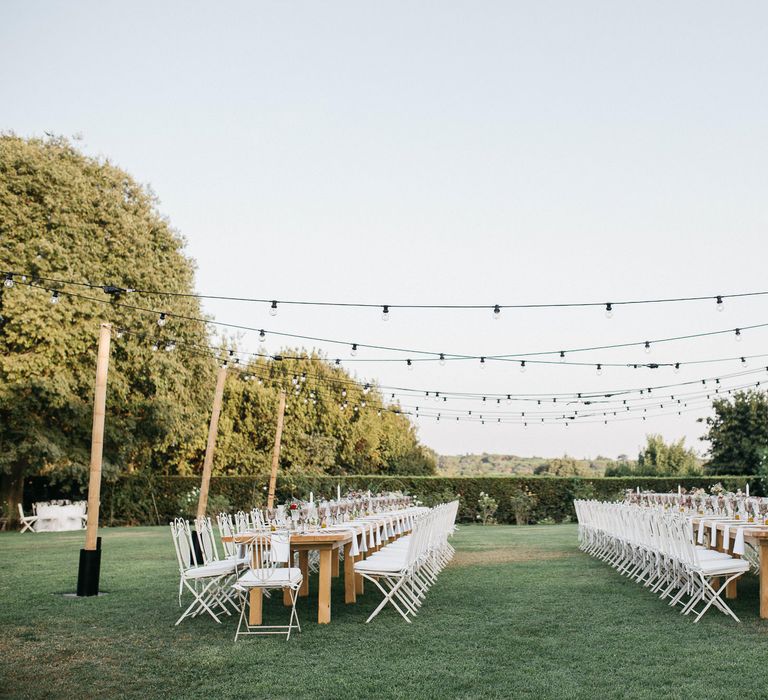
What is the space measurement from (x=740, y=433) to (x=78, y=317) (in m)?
21.6

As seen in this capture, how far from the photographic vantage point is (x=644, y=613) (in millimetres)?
7094

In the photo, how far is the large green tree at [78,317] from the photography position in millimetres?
17969

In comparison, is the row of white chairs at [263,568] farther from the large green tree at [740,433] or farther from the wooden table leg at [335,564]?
the large green tree at [740,433]

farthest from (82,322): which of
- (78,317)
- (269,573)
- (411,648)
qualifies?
(411,648)

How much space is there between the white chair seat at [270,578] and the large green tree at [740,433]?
80.0ft

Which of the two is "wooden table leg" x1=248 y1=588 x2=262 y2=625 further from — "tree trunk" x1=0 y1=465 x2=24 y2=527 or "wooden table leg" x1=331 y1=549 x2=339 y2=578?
"tree trunk" x1=0 y1=465 x2=24 y2=527

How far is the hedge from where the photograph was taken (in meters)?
21.9

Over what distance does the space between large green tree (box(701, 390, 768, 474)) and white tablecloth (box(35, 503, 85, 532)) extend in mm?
20441

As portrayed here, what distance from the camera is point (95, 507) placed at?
898cm

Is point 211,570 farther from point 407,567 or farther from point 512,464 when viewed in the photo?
point 512,464

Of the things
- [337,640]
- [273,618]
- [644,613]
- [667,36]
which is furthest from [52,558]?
[667,36]

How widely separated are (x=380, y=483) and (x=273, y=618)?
51.4 ft

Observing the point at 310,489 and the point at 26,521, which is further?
the point at 310,489

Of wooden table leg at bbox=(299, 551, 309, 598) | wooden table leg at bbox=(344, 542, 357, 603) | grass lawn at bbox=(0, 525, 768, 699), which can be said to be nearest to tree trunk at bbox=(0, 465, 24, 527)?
grass lawn at bbox=(0, 525, 768, 699)
